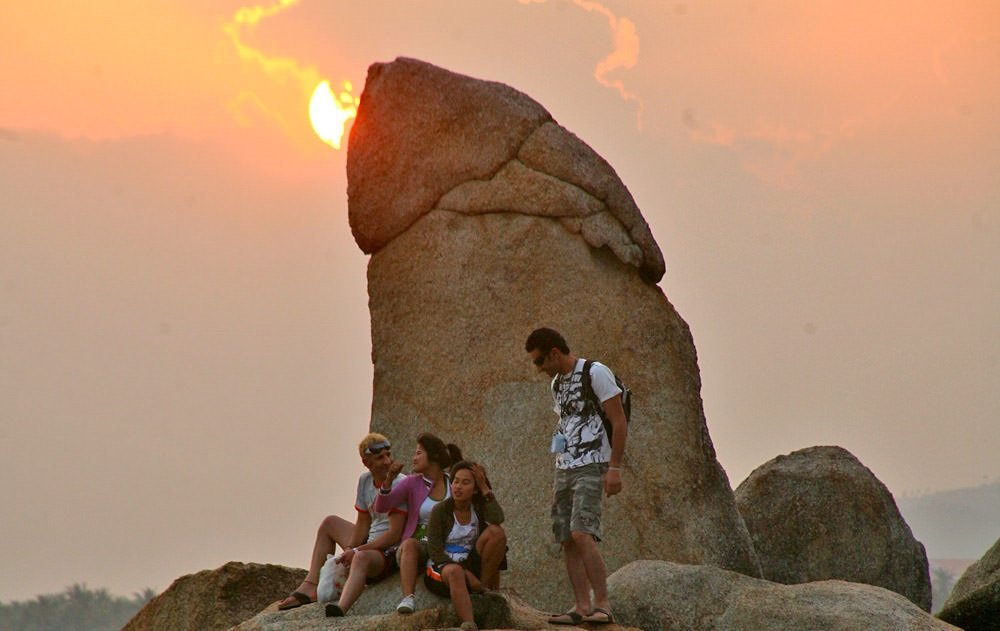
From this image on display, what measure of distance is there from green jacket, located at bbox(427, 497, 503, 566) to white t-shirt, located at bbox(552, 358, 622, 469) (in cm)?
66

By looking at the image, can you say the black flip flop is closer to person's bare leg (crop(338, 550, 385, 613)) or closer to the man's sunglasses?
person's bare leg (crop(338, 550, 385, 613))

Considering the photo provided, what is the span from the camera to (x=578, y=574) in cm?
1074

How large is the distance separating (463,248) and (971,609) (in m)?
5.89

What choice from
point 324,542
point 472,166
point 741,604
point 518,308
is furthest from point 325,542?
point 472,166

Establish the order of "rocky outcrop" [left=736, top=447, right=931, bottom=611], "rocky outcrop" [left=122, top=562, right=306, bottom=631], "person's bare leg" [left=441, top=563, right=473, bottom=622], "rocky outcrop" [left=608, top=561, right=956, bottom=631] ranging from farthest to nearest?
"rocky outcrop" [left=736, top=447, right=931, bottom=611], "rocky outcrop" [left=122, top=562, right=306, bottom=631], "rocky outcrop" [left=608, top=561, right=956, bottom=631], "person's bare leg" [left=441, top=563, right=473, bottom=622]

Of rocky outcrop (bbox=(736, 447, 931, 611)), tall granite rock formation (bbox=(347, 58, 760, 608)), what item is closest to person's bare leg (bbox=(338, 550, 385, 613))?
tall granite rock formation (bbox=(347, 58, 760, 608))

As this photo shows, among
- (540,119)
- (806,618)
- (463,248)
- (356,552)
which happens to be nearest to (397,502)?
(356,552)

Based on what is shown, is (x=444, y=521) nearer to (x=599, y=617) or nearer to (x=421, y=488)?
(x=421, y=488)

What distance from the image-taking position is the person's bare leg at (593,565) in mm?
10570

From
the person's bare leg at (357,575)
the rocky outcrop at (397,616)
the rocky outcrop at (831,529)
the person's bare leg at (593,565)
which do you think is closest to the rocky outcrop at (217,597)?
the rocky outcrop at (397,616)

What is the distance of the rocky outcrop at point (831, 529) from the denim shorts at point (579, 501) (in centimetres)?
702

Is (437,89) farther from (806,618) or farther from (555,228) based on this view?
(806,618)

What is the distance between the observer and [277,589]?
46.8 ft

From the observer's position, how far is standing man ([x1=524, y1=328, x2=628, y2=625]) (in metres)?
10.6
